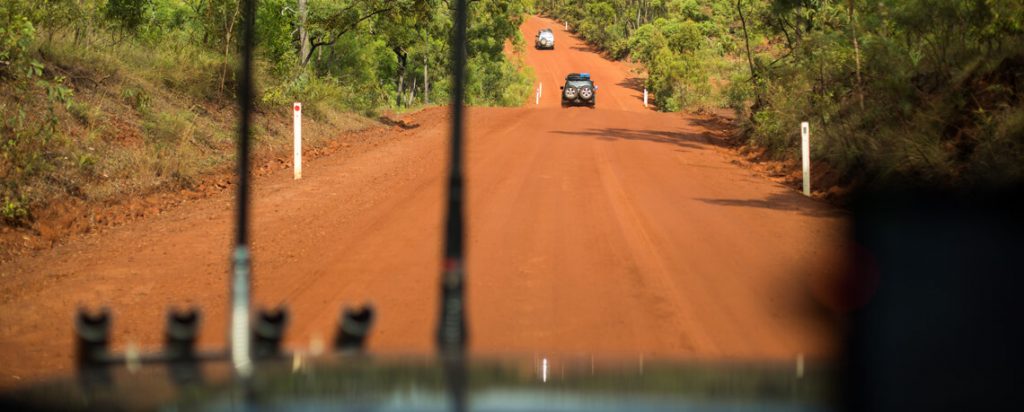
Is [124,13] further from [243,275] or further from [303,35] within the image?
[243,275]

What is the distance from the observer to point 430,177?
58.1 feet

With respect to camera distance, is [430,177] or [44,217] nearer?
[44,217]

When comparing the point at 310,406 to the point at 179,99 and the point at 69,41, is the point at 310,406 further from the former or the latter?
the point at 179,99

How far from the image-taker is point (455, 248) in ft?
11.5

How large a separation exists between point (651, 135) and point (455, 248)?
2488cm

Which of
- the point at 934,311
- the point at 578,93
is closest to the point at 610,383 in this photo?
the point at 934,311

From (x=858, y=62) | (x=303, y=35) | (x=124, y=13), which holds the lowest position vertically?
(x=858, y=62)

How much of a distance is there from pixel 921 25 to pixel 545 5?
10871 cm

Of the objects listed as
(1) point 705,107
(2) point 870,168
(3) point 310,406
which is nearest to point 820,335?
(3) point 310,406

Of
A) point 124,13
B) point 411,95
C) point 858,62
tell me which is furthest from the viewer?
point 411,95

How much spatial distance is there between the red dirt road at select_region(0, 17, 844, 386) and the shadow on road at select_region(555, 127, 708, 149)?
7.37 m

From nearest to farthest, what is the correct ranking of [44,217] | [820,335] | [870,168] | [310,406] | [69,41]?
[310,406]
[820,335]
[44,217]
[870,168]
[69,41]

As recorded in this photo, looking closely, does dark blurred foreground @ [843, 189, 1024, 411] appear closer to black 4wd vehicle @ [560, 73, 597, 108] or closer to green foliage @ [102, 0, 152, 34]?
green foliage @ [102, 0, 152, 34]

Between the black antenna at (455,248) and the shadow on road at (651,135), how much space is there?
21560mm
